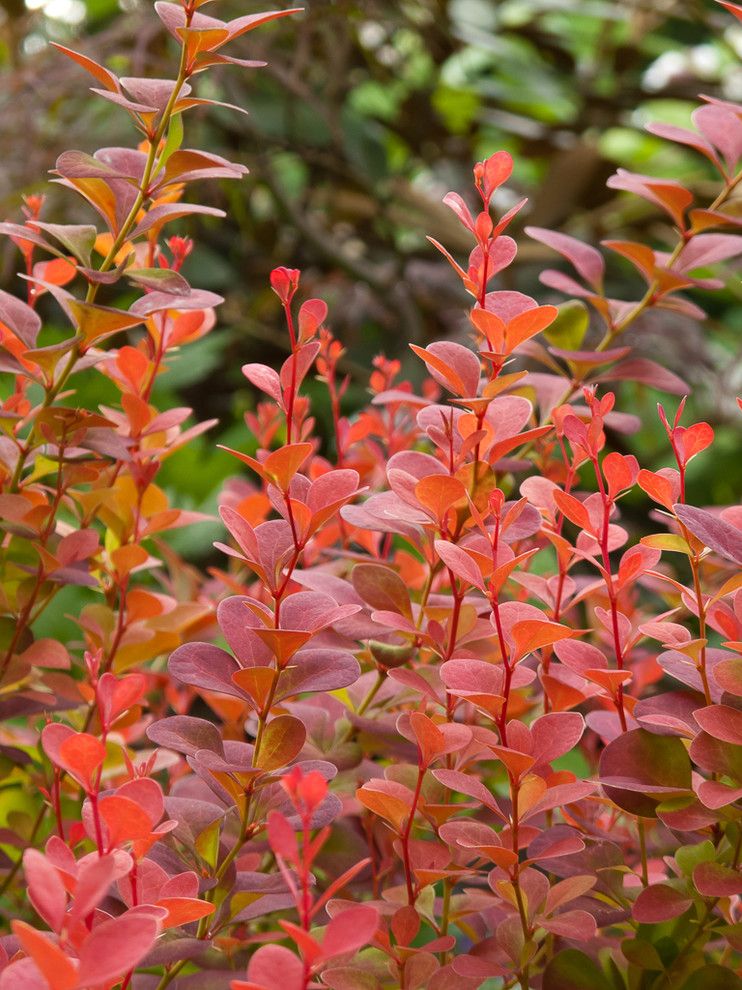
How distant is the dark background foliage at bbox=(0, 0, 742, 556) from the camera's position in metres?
1.20

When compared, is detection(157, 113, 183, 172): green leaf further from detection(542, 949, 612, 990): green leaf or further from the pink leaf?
detection(542, 949, 612, 990): green leaf

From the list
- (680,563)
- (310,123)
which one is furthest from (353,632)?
(310,123)

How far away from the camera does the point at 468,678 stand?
30cm

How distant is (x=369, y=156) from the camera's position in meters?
1.55

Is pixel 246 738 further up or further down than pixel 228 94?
further down

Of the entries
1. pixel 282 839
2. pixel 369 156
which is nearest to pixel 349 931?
pixel 282 839

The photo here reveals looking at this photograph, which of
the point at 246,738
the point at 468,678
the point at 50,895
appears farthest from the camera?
the point at 246,738

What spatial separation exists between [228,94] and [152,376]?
0.91 meters

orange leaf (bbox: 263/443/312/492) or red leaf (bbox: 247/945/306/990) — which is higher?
orange leaf (bbox: 263/443/312/492)

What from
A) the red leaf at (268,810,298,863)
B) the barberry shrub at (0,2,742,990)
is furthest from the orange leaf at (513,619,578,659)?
the red leaf at (268,810,298,863)

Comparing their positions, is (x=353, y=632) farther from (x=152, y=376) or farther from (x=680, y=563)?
(x=680, y=563)

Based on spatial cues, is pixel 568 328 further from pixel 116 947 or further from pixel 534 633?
pixel 116 947

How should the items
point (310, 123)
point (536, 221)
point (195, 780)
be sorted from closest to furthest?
point (195, 780), point (536, 221), point (310, 123)

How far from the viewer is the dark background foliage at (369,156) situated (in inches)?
47.4
